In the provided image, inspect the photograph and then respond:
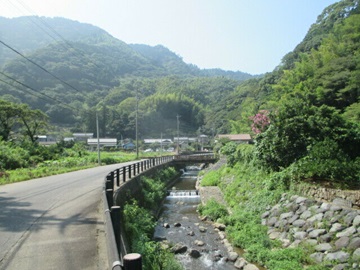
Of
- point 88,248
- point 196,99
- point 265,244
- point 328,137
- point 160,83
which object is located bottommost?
point 265,244

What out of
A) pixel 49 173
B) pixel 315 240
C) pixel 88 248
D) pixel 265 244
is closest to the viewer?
pixel 88 248

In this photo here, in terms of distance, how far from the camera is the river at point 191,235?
1209 cm

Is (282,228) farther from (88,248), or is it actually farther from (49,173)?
(49,173)

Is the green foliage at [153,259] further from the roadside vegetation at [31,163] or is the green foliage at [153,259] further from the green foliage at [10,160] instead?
the green foliage at [10,160]

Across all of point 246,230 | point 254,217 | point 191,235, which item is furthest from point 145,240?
point 254,217

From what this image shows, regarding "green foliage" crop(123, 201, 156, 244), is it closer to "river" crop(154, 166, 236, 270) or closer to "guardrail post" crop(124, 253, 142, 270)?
"river" crop(154, 166, 236, 270)

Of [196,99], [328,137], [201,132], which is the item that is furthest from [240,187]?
[196,99]

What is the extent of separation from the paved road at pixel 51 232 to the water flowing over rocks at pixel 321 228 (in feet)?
22.9

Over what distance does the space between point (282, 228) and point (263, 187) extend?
13.6ft

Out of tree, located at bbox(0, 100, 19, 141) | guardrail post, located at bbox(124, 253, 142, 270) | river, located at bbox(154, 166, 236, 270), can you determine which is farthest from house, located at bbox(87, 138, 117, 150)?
guardrail post, located at bbox(124, 253, 142, 270)

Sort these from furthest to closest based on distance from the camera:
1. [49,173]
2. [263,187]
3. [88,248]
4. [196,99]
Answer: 1. [196,99]
2. [49,173]
3. [263,187]
4. [88,248]

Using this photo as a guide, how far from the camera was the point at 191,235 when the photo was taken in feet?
50.9

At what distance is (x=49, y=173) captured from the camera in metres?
23.3

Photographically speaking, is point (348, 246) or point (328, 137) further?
point (328, 137)
